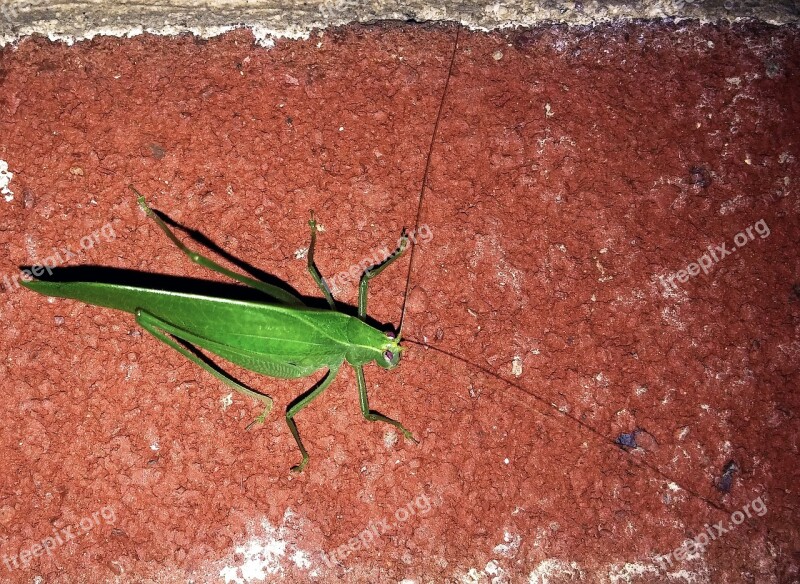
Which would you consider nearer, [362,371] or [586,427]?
[586,427]

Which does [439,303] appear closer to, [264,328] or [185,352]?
[264,328]

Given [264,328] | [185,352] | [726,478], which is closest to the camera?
[726,478]

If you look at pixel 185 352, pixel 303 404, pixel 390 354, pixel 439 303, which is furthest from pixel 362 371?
pixel 185 352

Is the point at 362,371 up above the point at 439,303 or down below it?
below

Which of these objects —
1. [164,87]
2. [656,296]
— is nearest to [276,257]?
[164,87]

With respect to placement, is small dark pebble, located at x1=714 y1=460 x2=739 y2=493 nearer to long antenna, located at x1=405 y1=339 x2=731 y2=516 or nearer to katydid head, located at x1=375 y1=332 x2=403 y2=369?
long antenna, located at x1=405 y1=339 x2=731 y2=516

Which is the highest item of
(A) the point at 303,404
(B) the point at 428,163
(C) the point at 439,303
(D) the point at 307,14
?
(D) the point at 307,14

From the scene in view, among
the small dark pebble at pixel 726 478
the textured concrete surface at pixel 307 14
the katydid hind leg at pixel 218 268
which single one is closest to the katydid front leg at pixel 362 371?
the katydid hind leg at pixel 218 268

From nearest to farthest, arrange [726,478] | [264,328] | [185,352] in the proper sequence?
[726,478] → [185,352] → [264,328]
